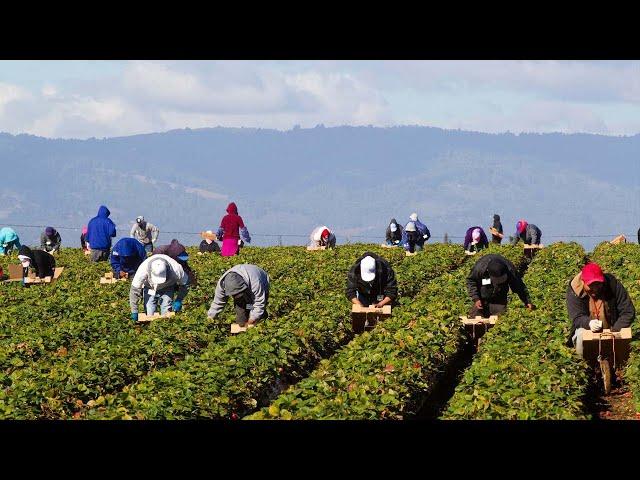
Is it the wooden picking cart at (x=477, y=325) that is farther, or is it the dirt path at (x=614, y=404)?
the wooden picking cart at (x=477, y=325)

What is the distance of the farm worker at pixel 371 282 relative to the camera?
2044cm

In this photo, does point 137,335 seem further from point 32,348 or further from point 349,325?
point 349,325

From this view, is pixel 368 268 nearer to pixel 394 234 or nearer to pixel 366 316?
pixel 366 316

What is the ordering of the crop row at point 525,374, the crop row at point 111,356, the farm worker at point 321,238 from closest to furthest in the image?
1. the crop row at point 525,374
2. the crop row at point 111,356
3. the farm worker at point 321,238

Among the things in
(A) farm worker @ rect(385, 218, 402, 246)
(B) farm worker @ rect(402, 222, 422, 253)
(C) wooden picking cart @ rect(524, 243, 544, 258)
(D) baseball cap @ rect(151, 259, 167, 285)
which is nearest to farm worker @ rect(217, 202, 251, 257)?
(B) farm worker @ rect(402, 222, 422, 253)

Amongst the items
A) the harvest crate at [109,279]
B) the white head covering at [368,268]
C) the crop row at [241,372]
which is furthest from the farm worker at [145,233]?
the white head covering at [368,268]

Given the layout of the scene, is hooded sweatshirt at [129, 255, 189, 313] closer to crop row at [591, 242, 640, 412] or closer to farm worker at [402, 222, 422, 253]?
crop row at [591, 242, 640, 412]

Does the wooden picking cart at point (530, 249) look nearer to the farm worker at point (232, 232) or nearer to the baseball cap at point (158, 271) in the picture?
the farm worker at point (232, 232)

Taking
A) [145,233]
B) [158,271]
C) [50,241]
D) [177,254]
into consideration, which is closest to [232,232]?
[145,233]

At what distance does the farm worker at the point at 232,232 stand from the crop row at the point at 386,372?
14720 mm

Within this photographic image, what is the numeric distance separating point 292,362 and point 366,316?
381cm

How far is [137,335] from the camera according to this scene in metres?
19.6
